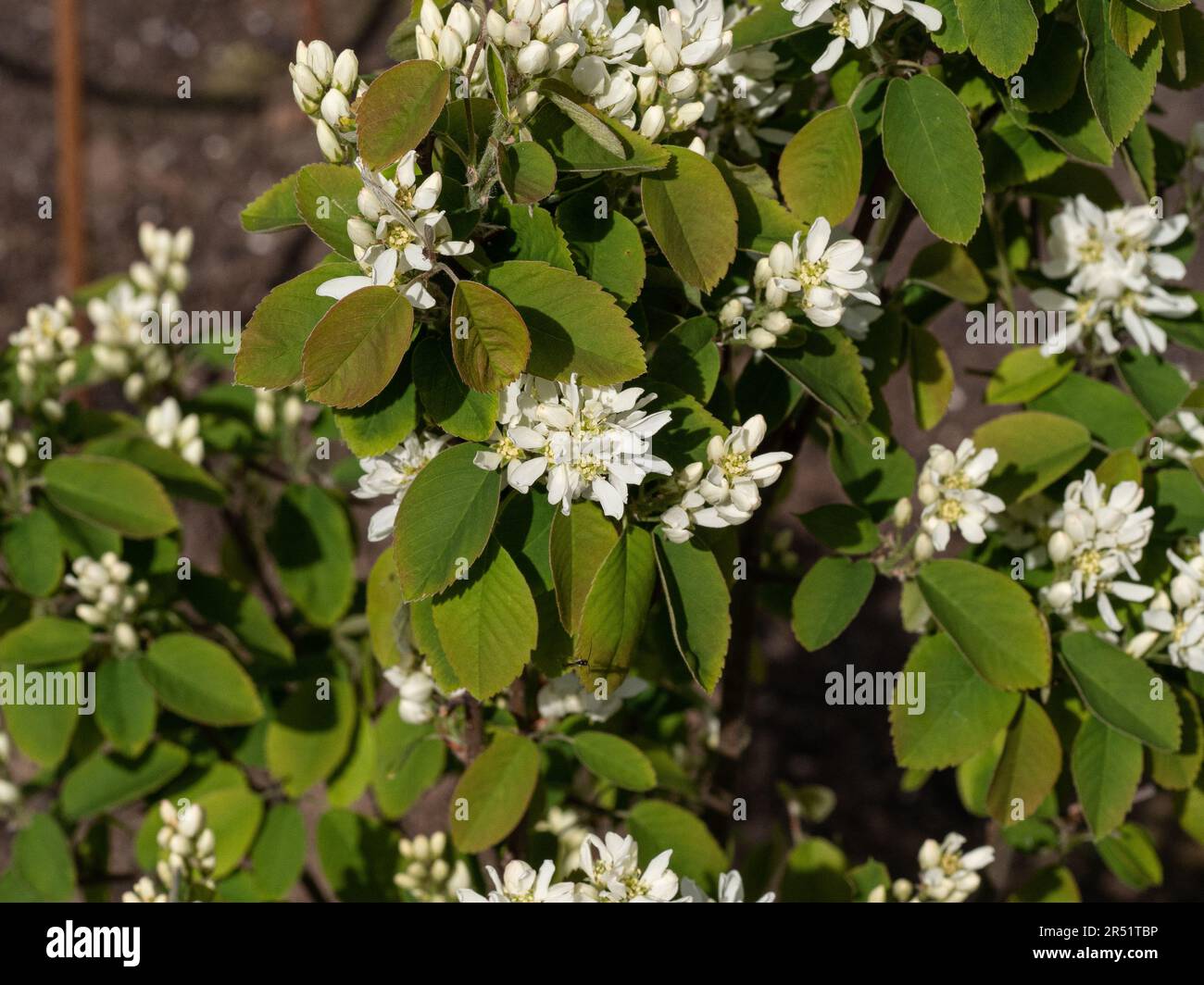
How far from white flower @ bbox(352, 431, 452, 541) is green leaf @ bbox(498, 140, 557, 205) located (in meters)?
0.34

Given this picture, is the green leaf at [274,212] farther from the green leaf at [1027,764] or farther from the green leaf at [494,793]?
the green leaf at [1027,764]

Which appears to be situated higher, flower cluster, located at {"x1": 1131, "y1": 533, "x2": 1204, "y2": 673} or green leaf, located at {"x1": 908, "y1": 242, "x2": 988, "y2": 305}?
green leaf, located at {"x1": 908, "y1": 242, "x2": 988, "y2": 305}

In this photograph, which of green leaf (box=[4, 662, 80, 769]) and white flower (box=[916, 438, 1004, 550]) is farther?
green leaf (box=[4, 662, 80, 769])

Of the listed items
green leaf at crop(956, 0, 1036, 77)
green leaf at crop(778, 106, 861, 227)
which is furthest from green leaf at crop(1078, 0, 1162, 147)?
green leaf at crop(778, 106, 861, 227)

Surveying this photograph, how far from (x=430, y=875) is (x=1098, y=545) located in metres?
1.23

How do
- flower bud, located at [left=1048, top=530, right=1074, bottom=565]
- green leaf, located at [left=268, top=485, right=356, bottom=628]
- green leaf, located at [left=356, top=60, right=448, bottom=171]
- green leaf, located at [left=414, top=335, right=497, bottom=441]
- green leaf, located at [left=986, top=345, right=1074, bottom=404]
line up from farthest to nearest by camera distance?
green leaf, located at [left=268, top=485, right=356, bottom=628]
green leaf, located at [left=986, top=345, right=1074, bottom=404]
flower bud, located at [left=1048, top=530, right=1074, bottom=565]
green leaf, located at [left=414, top=335, right=497, bottom=441]
green leaf, located at [left=356, top=60, right=448, bottom=171]

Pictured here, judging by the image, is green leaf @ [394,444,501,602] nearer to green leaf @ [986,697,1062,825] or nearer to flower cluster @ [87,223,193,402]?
green leaf @ [986,697,1062,825]

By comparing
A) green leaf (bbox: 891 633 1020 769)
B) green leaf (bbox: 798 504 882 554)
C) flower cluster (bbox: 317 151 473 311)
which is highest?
flower cluster (bbox: 317 151 473 311)

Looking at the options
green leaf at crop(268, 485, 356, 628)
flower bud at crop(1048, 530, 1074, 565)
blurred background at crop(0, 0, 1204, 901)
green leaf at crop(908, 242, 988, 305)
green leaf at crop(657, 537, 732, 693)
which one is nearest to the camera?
green leaf at crop(657, 537, 732, 693)

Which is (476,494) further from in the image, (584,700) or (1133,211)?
(1133,211)

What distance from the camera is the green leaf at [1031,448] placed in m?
1.80

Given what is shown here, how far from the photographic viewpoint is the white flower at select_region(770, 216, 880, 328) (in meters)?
1.45

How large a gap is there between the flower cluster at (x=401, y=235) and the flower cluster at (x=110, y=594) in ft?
3.12
